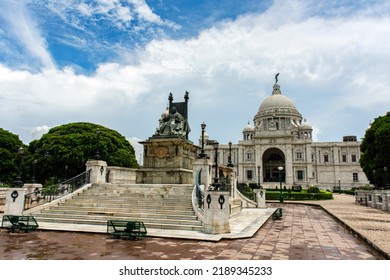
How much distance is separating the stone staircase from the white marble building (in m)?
60.6

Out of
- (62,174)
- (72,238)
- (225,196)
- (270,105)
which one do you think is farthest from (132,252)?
(270,105)

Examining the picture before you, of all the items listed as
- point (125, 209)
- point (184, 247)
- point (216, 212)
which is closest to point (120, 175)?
point (125, 209)

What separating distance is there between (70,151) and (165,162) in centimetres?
1869

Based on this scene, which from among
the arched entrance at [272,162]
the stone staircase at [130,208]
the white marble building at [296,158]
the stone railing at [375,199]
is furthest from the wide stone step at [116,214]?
the arched entrance at [272,162]

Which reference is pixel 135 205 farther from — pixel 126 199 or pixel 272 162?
pixel 272 162

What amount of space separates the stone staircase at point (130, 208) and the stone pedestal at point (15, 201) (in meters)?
0.91

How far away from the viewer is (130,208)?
14.6 meters

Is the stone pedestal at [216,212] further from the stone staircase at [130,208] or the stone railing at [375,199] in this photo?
the stone railing at [375,199]

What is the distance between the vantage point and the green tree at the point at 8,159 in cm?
4066

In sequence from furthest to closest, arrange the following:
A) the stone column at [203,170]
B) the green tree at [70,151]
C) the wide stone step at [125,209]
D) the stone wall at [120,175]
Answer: the green tree at [70,151] → the stone wall at [120,175] → the stone column at [203,170] → the wide stone step at [125,209]

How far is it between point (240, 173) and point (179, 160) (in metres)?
62.4

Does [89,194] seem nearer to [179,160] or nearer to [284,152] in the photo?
[179,160]

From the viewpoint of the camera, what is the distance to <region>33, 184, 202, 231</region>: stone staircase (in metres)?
13.0

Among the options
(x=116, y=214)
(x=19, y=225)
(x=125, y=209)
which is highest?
(x=125, y=209)
